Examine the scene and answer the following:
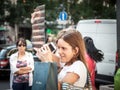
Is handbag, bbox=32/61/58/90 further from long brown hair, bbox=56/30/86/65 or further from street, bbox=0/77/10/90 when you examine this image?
street, bbox=0/77/10/90

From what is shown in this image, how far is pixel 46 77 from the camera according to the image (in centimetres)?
386

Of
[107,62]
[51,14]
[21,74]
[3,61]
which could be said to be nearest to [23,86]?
[21,74]

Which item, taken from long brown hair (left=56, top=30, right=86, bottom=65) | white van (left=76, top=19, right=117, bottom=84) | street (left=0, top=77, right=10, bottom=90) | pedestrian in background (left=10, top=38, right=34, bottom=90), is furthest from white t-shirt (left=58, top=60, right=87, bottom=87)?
street (left=0, top=77, right=10, bottom=90)

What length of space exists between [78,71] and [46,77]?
477 millimetres

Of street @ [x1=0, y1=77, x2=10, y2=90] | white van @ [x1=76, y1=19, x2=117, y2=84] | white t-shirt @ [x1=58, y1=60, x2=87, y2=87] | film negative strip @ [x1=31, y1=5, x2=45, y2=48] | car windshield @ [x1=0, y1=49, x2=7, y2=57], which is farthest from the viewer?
car windshield @ [x1=0, y1=49, x2=7, y2=57]

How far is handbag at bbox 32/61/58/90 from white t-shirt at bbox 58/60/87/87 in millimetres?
205

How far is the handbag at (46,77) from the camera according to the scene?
3.77 meters

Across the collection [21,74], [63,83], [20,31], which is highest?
[63,83]

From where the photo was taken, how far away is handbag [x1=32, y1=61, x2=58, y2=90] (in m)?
3.77

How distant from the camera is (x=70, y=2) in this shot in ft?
126

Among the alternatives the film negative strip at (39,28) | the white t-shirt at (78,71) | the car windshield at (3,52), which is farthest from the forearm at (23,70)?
the car windshield at (3,52)

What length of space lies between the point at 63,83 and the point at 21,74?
179 inches

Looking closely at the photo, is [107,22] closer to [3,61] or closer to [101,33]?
[101,33]

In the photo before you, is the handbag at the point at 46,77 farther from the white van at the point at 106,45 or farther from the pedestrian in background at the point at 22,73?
the white van at the point at 106,45
